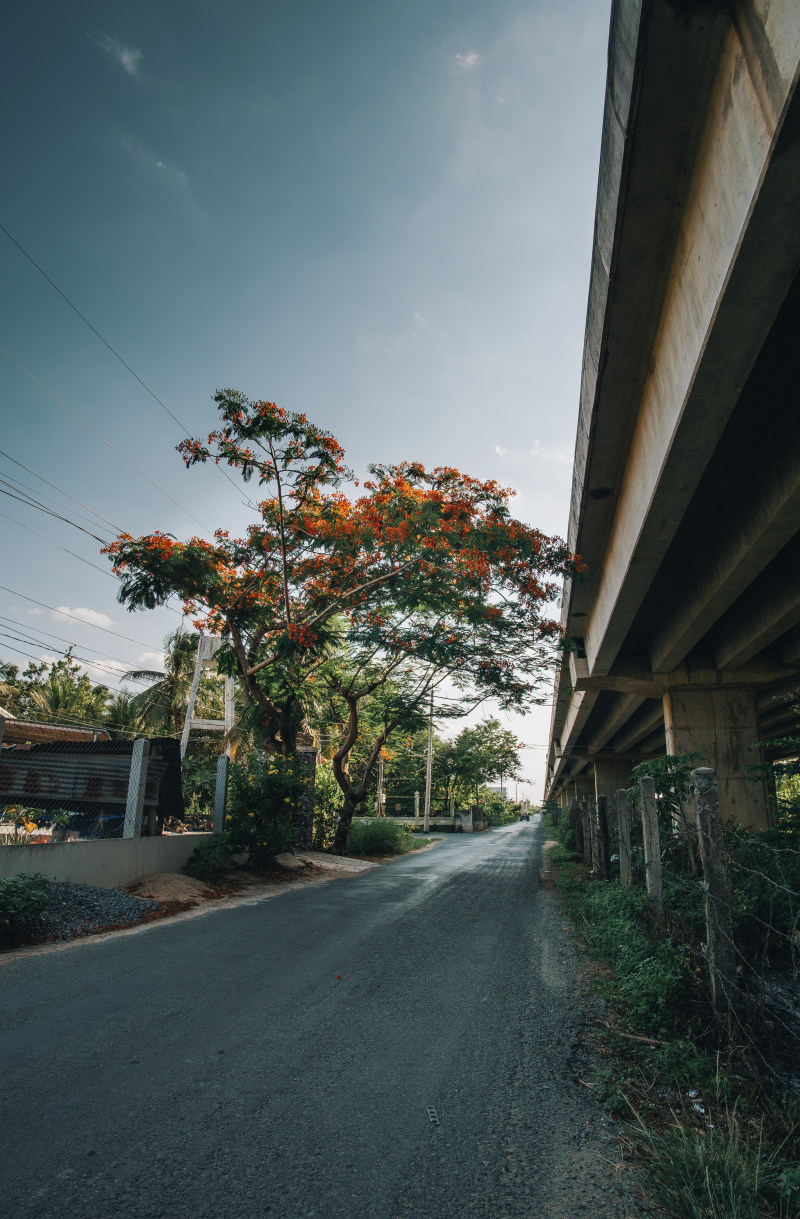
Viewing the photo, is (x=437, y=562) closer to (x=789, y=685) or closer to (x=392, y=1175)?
(x=789, y=685)

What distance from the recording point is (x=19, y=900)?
20.0 feet

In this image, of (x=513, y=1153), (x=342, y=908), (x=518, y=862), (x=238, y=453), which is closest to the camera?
(x=513, y=1153)

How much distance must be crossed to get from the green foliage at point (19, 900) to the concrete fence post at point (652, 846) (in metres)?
5.96

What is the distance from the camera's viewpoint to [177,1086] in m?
2.99

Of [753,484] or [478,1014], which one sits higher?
[753,484]

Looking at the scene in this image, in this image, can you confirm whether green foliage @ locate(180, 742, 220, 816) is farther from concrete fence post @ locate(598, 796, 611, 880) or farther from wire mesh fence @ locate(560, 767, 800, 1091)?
wire mesh fence @ locate(560, 767, 800, 1091)

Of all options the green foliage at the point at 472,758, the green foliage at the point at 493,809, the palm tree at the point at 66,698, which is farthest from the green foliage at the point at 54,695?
the green foliage at the point at 493,809

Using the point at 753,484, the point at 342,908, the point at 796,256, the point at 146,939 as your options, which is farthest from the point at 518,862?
the point at 796,256

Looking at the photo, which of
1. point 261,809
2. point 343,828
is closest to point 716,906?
point 261,809

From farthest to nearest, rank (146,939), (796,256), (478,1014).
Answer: (146,939) < (478,1014) < (796,256)

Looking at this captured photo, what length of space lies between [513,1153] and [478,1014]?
182cm

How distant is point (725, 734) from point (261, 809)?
859cm

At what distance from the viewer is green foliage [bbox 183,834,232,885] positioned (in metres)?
10.3

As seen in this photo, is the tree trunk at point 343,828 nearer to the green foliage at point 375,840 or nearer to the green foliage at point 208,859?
the green foliage at point 375,840
